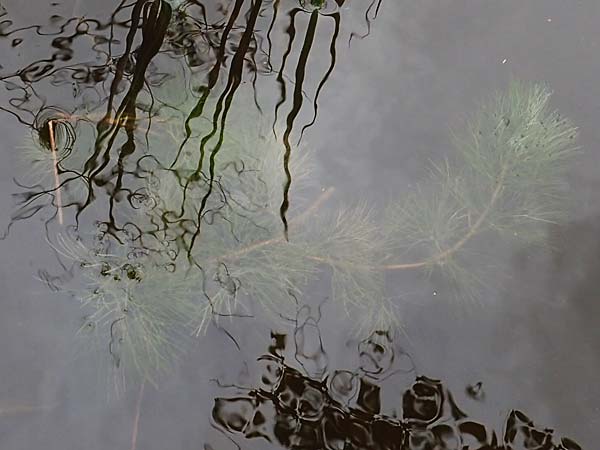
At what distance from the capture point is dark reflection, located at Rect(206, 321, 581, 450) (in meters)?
1.34

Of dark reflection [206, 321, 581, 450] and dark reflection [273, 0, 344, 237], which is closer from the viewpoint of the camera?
dark reflection [206, 321, 581, 450]

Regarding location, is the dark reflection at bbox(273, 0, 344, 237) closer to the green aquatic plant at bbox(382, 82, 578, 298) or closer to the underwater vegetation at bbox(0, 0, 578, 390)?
the underwater vegetation at bbox(0, 0, 578, 390)

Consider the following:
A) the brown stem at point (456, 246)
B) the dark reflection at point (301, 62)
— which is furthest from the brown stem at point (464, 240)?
the dark reflection at point (301, 62)

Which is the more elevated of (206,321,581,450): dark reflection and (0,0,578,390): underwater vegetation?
(0,0,578,390): underwater vegetation

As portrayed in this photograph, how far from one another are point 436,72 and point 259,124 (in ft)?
1.31

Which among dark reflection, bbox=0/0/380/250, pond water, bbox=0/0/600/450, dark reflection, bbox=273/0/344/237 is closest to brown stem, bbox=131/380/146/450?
pond water, bbox=0/0/600/450

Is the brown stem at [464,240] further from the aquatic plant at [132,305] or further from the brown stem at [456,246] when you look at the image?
the aquatic plant at [132,305]

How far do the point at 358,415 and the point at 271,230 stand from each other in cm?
40

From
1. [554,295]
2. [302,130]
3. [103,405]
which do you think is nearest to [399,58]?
[302,130]

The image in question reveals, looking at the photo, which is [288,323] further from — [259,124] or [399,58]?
[399,58]

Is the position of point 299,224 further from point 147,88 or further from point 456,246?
point 147,88

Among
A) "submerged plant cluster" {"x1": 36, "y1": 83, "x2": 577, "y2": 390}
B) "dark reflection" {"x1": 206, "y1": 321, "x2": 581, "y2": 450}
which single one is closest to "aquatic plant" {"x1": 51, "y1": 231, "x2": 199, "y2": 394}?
"submerged plant cluster" {"x1": 36, "y1": 83, "x2": 577, "y2": 390}

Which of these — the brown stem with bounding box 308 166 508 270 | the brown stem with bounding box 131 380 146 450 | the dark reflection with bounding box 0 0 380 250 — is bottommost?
the brown stem with bounding box 131 380 146 450

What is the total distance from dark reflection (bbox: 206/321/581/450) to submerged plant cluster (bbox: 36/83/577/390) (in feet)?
0.32
